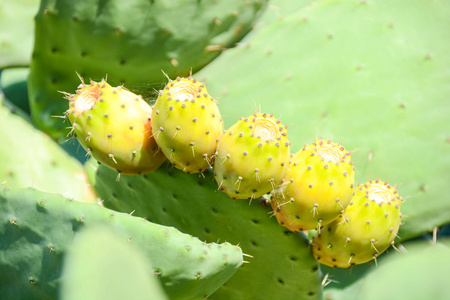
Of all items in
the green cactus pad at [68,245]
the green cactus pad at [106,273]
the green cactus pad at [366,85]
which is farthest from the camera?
the green cactus pad at [366,85]

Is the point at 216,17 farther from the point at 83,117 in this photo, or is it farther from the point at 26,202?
the point at 26,202

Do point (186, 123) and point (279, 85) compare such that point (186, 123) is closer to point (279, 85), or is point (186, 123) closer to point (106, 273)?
point (279, 85)

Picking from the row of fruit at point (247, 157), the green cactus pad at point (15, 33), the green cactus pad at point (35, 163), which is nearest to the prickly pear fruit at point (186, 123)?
the row of fruit at point (247, 157)

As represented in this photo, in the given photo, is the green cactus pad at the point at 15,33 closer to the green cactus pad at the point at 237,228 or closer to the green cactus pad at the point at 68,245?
the green cactus pad at the point at 237,228

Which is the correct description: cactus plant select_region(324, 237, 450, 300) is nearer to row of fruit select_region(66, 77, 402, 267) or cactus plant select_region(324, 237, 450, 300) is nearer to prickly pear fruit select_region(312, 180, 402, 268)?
row of fruit select_region(66, 77, 402, 267)

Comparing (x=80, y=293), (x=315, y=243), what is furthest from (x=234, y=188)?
(x=80, y=293)

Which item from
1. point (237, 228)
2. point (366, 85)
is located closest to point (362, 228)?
point (237, 228)
